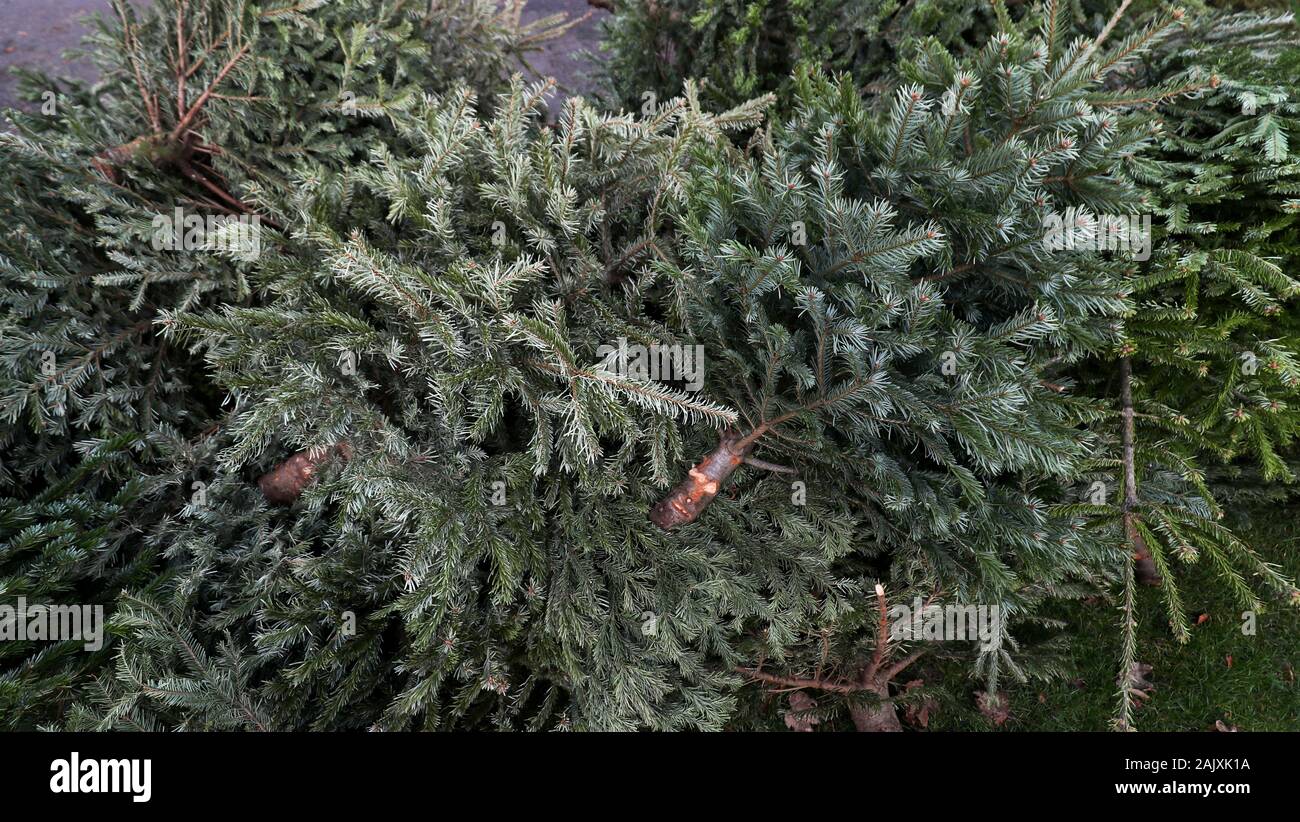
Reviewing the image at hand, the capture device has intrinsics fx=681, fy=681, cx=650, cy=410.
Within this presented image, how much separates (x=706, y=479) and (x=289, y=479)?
1524 millimetres

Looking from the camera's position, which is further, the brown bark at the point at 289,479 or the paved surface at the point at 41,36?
the paved surface at the point at 41,36

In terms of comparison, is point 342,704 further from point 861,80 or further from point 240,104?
point 861,80

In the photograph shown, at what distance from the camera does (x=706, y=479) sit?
211 centimetres

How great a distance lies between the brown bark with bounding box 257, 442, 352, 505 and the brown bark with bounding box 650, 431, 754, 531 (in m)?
1.21

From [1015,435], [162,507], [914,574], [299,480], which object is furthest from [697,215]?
[162,507]

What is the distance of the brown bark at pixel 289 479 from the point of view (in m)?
2.42

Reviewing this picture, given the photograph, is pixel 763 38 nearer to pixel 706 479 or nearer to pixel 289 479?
pixel 706 479

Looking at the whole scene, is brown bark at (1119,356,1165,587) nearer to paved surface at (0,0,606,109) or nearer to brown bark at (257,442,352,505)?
brown bark at (257,442,352,505)

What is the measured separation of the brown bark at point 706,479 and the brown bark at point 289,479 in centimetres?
121

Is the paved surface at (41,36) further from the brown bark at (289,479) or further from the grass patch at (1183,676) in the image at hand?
the grass patch at (1183,676)

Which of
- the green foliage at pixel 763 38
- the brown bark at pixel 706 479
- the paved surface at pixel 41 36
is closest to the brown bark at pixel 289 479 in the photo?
the brown bark at pixel 706 479

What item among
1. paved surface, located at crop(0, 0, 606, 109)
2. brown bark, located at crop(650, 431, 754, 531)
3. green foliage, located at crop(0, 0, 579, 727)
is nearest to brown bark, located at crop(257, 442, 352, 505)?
green foliage, located at crop(0, 0, 579, 727)

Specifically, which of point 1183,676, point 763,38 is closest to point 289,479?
point 763,38

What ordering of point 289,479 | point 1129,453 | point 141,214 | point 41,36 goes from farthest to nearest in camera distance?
1. point 41,36
2. point 141,214
3. point 289,479
4. point 1129,453
